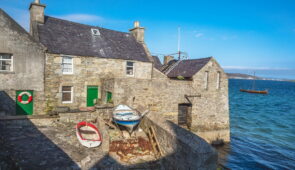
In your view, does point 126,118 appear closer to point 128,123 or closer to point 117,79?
point 128,123

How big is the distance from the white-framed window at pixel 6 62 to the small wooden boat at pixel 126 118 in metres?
8.17

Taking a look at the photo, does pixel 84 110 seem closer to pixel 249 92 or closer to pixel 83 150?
pixel 83 150

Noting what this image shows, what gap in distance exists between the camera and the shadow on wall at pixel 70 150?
25.7ft

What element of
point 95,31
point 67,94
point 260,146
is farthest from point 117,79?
point 260,146

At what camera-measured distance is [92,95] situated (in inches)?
691

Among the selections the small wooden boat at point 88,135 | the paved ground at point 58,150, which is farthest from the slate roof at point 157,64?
the paved ground at point 58,150

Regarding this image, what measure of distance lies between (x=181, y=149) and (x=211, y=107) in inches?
456

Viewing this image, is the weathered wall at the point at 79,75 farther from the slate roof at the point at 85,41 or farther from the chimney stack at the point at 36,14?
the chimney stack at the point at 36,14

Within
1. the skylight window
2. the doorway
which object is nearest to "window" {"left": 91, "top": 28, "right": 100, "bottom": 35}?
the skylight window

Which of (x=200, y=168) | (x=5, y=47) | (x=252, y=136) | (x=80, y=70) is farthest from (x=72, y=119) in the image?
(x=252, y=136)

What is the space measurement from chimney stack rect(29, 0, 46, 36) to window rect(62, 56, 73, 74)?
3.62 meters

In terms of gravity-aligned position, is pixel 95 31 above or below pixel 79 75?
above

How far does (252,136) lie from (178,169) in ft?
60.2

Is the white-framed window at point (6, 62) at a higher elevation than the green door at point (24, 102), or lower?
higher
